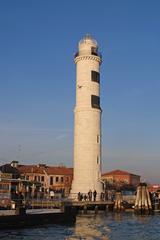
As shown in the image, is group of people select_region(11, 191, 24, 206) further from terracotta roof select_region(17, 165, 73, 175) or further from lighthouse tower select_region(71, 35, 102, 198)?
terracotta roof select_region(17, 165, 73, 175)

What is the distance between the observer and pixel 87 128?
63.6 metres

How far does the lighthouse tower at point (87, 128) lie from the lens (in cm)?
6331

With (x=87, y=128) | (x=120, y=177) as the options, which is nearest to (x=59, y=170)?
(x=120, y=177)

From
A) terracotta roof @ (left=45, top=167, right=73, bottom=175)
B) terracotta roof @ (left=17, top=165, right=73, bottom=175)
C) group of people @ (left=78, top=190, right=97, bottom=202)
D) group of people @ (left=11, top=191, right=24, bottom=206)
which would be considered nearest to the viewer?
group of people @ (left=11, top=191, right=24, bottom=206)

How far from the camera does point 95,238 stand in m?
30.1

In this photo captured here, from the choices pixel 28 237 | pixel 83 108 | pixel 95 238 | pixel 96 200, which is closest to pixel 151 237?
pixel 95 238

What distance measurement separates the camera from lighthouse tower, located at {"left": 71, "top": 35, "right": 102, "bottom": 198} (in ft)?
208

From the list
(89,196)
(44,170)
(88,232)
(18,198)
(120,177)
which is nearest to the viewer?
(88,232)

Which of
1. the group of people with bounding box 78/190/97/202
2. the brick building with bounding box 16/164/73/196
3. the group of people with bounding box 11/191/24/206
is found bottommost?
the group of people with bounding box 11/191/24/206

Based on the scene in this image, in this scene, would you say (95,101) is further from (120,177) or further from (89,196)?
(120,177)

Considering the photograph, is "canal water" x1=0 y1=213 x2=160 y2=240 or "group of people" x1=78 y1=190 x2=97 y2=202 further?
"group of people" x1=78 y1=190 x2=97 y2=202

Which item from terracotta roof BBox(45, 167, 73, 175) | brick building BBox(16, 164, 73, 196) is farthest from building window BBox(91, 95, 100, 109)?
terracotta roof BBox(45, 167, 73, 175)

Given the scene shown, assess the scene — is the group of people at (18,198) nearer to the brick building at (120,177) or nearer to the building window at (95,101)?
the building window at (95,101)

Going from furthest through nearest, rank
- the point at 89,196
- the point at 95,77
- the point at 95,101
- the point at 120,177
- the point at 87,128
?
1. the point at 120,177
2. the point at 95,77
3. the point at 95,101
4. the point at 87,128
5. the point at 89,196
